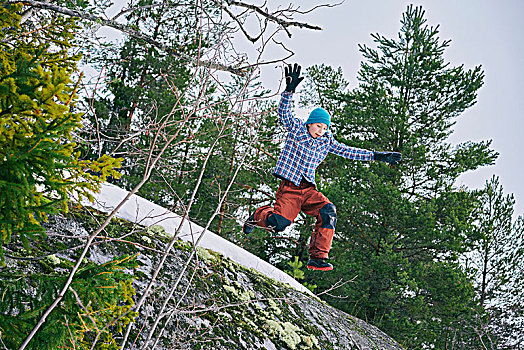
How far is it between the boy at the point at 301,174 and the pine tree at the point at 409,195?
636cm

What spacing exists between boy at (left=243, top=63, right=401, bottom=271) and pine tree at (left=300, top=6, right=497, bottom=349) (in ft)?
20.9

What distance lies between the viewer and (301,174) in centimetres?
374

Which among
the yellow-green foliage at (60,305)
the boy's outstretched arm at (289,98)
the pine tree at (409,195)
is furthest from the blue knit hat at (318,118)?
the pine tree at (409,195)

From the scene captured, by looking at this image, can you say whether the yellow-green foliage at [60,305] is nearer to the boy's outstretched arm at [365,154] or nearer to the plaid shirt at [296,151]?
the plaid shirt at [296,151]

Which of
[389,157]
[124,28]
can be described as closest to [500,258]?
[389,157]

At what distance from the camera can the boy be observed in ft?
12.0

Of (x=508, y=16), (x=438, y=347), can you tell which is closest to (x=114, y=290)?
(x=438, y=347)

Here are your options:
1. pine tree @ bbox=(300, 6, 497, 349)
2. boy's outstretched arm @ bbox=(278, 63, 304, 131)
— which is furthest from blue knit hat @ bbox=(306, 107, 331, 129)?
pine tree @ bbox=(300, 6, 497, 349)

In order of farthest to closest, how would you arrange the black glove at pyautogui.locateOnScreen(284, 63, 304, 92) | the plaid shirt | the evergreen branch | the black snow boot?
the black snow boot, the plaid shirt, the black glove at pyautogui.locateOnScreen(284, 63, 304, 92), the evergreen branch

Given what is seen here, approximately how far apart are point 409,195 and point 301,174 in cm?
895

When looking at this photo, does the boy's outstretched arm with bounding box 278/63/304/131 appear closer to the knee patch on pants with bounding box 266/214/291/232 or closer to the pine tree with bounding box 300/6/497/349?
the knee patch on pants with bounding box 266/214/291/232

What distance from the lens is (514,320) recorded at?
42.7 feet

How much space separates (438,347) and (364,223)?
3814mm

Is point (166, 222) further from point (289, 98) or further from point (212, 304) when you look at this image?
point (289, 98)
